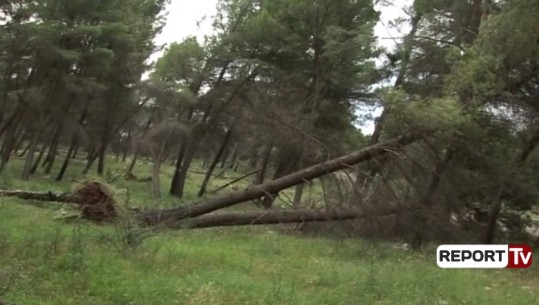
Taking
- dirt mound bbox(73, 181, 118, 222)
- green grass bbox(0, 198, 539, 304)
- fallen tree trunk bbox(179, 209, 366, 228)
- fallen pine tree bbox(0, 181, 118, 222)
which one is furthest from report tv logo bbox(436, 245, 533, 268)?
fallen tree trunk bbox(179, 209, 366, 228)

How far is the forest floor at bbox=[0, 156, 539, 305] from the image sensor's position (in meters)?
7.07

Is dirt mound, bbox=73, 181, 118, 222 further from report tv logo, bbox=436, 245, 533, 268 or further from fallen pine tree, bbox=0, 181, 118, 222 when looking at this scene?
report tv logo, bbox=436, 245, 533, 268

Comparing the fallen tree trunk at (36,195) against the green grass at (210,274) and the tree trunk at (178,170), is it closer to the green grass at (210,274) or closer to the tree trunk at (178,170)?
the green grass at (210,274)

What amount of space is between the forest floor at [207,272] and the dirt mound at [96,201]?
433 millimetres

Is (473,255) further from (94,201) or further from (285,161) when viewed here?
(285,161)

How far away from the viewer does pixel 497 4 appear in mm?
14828

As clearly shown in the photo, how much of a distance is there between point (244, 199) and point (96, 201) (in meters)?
3.83

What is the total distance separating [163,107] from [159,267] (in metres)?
22.6

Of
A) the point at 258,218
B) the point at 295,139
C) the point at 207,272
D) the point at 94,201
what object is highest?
the point at 295,139

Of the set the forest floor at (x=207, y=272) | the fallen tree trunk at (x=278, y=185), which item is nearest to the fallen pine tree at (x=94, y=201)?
the forest floor at (x=207, y=272)

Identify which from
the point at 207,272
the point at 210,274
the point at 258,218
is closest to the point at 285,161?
the point at 258,218

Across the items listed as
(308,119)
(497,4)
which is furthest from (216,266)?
(308,119)

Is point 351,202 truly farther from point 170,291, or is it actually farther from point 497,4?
point 170,291

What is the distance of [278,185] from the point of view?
15.2 meters
